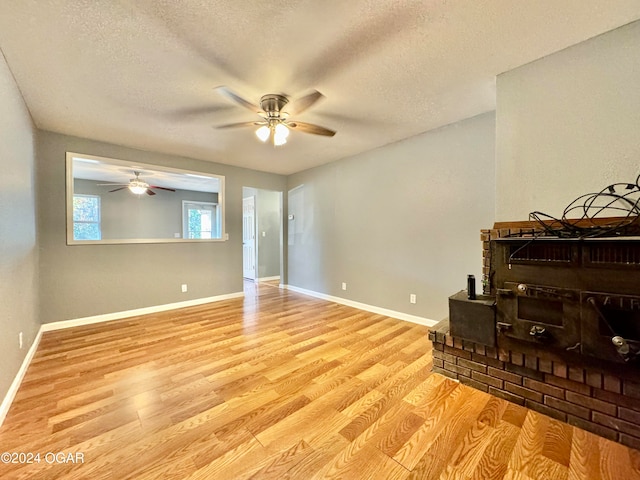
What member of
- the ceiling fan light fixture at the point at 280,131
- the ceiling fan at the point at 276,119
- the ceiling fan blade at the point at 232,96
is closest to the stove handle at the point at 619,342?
the ceiling fan at the point at 276,119

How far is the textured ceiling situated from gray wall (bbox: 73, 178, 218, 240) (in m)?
3.45

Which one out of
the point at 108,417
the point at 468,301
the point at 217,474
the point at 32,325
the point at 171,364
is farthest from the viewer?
the point at 32,325

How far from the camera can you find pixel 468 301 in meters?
2.00

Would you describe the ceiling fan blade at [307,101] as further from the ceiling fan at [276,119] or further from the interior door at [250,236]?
the interior door at [250,236]

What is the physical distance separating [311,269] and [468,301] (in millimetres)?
3409

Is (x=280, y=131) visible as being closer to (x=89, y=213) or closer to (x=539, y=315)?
(x=539, y=315)

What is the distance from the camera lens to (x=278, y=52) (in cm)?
185

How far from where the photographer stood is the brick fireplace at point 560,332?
4.69ft

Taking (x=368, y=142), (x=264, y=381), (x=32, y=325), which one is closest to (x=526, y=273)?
(x=264, y=381)

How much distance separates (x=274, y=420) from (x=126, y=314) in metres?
3.31

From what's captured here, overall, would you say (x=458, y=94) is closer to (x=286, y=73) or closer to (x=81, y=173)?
(x=286, y=73)

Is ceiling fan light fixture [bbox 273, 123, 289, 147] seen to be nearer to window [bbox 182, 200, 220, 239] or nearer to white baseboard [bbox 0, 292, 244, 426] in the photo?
white baseboard [bbox 0, 292, 244, 426]

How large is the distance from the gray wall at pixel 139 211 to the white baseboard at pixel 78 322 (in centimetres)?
267

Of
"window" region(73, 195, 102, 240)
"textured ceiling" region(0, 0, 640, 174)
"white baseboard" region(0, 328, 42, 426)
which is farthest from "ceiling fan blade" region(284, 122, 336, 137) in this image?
"window" region(73, 195, 102, 240)
